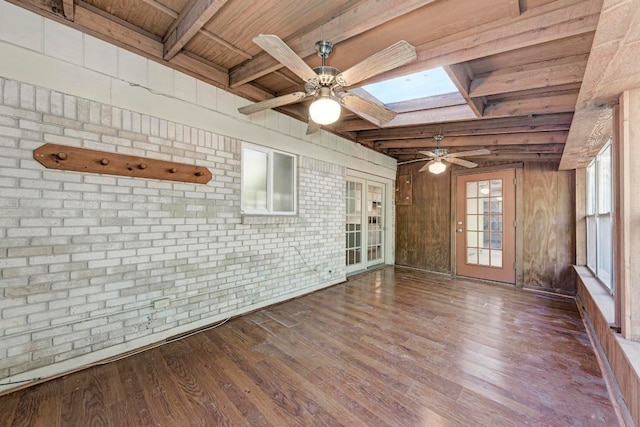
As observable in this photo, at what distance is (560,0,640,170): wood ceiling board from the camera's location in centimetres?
116

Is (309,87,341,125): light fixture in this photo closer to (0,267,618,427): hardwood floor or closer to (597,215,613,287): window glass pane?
(0,267,618,427): hardwood floor

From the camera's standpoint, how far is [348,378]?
209 cm

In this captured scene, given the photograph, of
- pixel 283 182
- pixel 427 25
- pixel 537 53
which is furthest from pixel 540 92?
pixel 283 182

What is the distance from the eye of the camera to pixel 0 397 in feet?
6.02

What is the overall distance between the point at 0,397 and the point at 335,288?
3713 mm

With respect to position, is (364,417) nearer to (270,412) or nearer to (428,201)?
(270,412)

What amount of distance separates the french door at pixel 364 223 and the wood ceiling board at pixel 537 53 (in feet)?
10.2

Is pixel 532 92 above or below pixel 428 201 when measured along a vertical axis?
above

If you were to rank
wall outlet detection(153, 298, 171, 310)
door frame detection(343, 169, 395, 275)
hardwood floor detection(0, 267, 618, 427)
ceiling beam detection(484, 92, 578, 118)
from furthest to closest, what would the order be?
door frame detection(343, 169, 395, 275), ceiling beam detection(484, 92, 578, 118), wall outlet detection(153, 298, 171, 310), hardwood floor detection(0, 267, 618, 427)

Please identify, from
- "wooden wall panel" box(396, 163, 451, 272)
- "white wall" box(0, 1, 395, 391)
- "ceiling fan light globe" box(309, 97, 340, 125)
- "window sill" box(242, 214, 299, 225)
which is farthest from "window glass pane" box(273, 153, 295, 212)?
"wooden wall panel" box(396, 163, 451, 272)

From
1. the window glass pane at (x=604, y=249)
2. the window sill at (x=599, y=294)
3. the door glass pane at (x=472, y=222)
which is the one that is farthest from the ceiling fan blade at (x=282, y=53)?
the door glass pane at (x=472, y=222)

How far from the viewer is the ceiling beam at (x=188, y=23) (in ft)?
6.17

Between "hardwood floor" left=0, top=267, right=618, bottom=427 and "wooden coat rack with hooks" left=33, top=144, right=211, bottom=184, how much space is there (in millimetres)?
1707

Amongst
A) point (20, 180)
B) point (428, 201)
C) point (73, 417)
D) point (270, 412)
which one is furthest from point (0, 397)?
point (428, 201)
